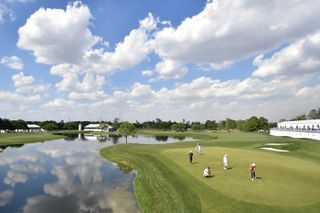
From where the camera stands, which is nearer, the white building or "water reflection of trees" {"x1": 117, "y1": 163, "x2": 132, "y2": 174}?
"water reflection of trees" {"x1": 117, "y1": 163, "x2": 132, "y2": 174}

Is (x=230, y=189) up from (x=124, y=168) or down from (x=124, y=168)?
up

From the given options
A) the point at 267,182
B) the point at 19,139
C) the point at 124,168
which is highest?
the point at 19,139

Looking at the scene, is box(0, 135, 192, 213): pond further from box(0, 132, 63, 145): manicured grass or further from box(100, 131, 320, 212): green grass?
box(0, 132, 63, 145): manicured grass

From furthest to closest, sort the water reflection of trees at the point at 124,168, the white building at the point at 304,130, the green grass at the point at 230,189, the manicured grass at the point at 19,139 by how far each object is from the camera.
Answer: the manicured grass at the point at 19,139 → the white building at the point at 304,130 → the water reflection of trees at the point at 124,168 → the green grass at the point at 230,189

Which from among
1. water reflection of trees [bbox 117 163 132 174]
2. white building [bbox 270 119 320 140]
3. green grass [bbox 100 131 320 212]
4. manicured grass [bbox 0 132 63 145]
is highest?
white building [bbox 270 119 320 140]

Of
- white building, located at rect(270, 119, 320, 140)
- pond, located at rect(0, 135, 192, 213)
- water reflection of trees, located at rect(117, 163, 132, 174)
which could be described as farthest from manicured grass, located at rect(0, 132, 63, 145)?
white building, located at rect(270, 119, 320, 140)

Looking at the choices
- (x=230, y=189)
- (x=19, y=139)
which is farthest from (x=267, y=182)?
(x=19, y=139)

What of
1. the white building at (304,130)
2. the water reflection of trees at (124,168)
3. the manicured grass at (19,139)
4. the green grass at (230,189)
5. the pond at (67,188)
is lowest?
the pond at (67,188)

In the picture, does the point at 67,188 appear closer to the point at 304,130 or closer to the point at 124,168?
the point at 124,168

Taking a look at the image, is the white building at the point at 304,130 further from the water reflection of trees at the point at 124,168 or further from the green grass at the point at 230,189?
the water reflection of trees at the point at 124,168

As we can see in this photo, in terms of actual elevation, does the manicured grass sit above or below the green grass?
above

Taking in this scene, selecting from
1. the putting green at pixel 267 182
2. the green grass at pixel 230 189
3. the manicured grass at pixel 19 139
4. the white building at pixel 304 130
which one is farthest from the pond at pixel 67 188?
the white building at pixel 304 130

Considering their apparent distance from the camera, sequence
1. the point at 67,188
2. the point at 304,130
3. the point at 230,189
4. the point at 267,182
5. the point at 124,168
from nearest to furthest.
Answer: the point at 230,189, the point at 267,182, the point at 67,188, the point at 124,168, the point at 304,130

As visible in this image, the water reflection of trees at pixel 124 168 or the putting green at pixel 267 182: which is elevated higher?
the putting green at pixel 267 182
